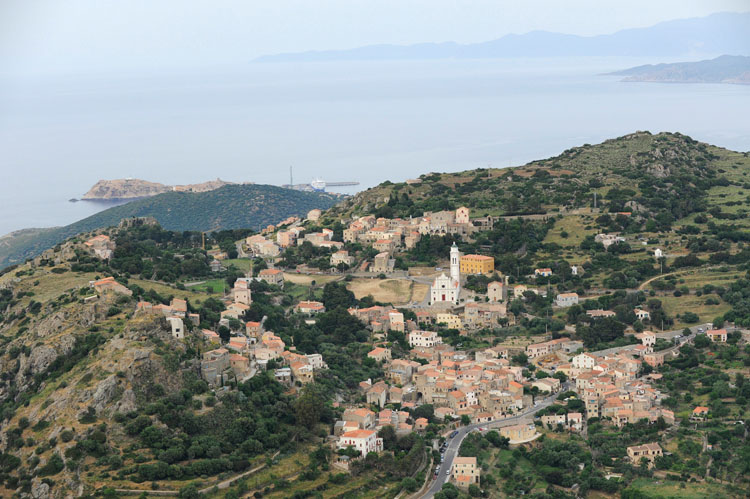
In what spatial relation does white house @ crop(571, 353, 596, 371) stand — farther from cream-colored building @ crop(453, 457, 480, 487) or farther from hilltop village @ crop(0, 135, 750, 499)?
cream-colored building @ crop(453, 457, 480, 487)

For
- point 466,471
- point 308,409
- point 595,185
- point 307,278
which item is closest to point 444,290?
point 307,278

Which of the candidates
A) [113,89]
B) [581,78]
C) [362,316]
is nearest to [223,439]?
[362,316]

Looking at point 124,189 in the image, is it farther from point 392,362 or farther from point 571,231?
point 392,362

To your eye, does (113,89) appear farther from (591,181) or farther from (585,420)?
(585,420)

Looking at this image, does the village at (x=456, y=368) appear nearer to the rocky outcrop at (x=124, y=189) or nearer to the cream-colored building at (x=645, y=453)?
the cream-colored building at (x=645, y=453)

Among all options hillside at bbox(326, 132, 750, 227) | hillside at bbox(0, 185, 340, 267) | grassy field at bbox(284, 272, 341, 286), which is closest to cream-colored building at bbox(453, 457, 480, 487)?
grassy field at bbox(284, 272, 341, 286)

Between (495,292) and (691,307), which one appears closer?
(691,307)


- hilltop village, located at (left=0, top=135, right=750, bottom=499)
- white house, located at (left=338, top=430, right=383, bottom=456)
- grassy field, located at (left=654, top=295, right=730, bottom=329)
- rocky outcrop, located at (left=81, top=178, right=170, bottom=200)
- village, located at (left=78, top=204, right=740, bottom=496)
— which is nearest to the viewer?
hilltop village, located at (left=0, top=135, right=750, bottom=499)
